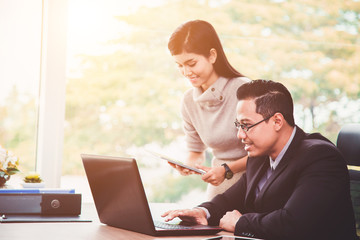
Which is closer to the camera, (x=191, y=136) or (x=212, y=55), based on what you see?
(x=212, y=55)

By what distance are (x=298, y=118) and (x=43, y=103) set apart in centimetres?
369

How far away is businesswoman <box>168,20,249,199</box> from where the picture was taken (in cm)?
222

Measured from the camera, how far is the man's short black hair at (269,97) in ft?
5.86

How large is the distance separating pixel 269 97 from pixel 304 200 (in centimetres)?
40

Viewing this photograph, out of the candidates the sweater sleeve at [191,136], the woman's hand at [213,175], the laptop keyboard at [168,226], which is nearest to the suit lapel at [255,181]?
the woman's hand at [213,175]

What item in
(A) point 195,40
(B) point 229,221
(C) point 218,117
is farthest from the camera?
(C) point 218,117

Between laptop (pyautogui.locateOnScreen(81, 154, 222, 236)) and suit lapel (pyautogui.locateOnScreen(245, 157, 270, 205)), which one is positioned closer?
laptop (pyautogui.locateOnScreen(81, 154, 222, 236))

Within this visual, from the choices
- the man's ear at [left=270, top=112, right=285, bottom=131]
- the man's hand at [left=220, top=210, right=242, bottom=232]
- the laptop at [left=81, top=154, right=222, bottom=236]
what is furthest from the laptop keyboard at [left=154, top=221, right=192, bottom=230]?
the man's ear at [left=270, top=112, right=285, bottom=131]

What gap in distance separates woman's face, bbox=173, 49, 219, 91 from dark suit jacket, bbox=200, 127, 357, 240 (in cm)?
61

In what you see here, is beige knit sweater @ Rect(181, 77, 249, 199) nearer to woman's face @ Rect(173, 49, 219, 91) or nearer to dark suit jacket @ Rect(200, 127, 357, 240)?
woman's face @ Rect(173, 49, 219, 91)

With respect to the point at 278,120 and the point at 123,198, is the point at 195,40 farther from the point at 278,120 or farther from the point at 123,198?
the point at 123,198

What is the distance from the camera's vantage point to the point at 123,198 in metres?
1.57

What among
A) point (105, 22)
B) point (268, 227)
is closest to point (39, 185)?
point (268, 227)

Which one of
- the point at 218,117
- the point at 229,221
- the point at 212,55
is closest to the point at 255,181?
the point at 229,221
